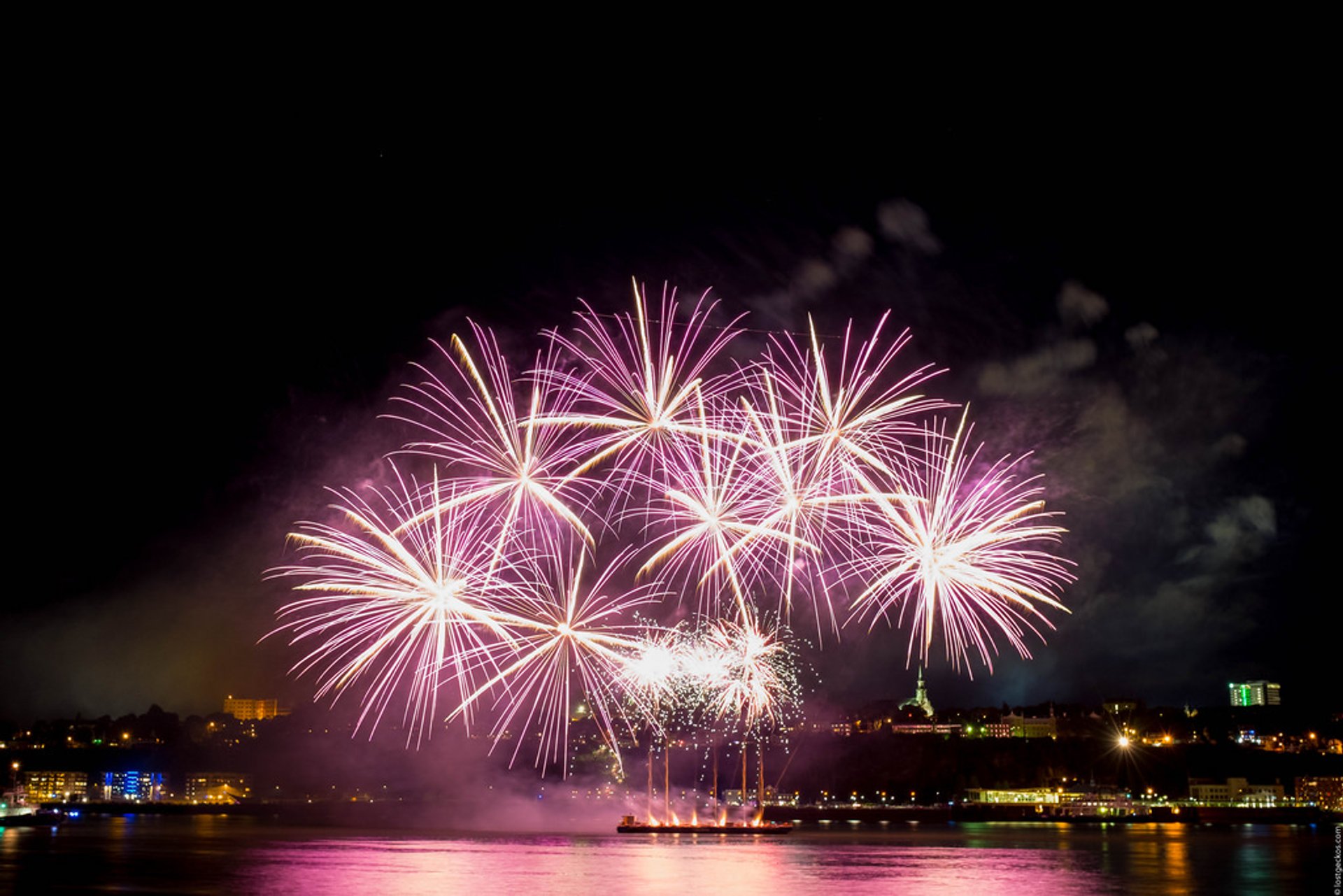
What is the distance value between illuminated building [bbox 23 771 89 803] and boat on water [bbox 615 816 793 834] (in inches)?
4365

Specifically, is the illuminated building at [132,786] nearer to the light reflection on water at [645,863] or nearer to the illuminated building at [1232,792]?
the light reflection on water at [645,863]

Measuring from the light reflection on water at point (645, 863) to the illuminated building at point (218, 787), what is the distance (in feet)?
298

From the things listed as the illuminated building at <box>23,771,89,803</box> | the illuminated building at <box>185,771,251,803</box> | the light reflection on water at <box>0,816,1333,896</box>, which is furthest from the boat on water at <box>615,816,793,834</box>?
the illuminated building at <box>23,771,89,803</box>

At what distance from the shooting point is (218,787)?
177 metres

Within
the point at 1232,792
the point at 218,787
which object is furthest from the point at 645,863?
the point at 218,787

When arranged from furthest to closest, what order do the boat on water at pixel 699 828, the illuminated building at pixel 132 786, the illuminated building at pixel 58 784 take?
the illuminated building at pixel 132 786
the illuminated building at pixel 58 784
the boat on water at pixel 699 828

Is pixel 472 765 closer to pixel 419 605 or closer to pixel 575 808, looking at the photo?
pixel 575 808

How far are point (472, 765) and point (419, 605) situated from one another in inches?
4981

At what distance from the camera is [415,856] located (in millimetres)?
55156

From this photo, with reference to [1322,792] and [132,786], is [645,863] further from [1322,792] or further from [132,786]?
[132,786]

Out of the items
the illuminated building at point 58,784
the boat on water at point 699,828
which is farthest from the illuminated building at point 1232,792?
the illuminated building at point 58,784

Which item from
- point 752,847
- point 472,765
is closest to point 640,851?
point 752,847

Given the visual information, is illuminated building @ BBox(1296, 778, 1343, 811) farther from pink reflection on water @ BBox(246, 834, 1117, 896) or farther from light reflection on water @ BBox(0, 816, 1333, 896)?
pink reflection on water @ BBox(246, 834, 1117, 896)

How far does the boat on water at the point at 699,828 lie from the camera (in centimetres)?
8262
